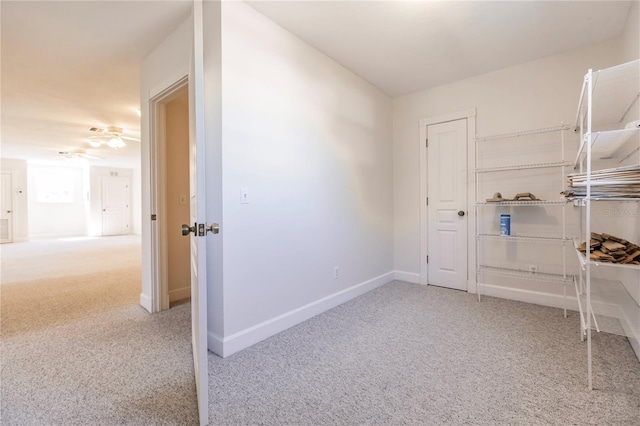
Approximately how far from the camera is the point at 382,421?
1.36 metres

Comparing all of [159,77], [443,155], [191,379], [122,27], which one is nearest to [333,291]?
[191,379]

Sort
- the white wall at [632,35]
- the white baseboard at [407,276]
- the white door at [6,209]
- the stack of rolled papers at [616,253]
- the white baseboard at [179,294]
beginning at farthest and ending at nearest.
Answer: the white door at [6,209] → the white baseboard at [407,276] → the white baseboard at [179,294] → the white wall at [632,35] → the stack of rolled papers at [616,253]

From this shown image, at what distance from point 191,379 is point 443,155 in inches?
135

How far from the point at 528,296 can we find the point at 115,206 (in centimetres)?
1152

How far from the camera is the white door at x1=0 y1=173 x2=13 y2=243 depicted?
26.6ft

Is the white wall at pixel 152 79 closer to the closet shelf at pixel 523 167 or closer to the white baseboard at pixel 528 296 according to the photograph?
the closet shelf at pixel 523 167

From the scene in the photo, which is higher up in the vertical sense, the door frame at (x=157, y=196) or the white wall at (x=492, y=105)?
the white wall at (x=492, y=105)

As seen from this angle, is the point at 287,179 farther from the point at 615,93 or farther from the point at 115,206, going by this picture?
the point at 115,206

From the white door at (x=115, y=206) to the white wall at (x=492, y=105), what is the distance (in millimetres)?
9956

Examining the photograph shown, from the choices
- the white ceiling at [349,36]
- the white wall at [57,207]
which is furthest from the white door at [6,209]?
the white ceiling at [349,36]

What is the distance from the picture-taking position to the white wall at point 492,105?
2.81m

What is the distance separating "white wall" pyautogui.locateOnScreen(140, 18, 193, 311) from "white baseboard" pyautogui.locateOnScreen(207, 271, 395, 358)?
1270 mm

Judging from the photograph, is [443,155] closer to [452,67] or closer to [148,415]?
[452,67]

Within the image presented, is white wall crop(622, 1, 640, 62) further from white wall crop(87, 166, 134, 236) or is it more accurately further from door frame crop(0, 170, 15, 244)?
door frame crop(0, 170, 15, 244)
